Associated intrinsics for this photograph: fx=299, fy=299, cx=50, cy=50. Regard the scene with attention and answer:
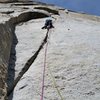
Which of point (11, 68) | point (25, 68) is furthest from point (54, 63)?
point (11, 68)

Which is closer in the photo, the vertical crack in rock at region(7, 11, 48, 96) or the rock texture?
the rock texture

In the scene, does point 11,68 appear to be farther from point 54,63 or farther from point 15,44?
point 15,44

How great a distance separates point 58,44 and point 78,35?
1.59 metres

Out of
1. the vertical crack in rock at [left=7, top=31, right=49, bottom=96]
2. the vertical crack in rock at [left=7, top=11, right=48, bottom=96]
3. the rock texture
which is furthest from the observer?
the vertical crack in rock at [left=7, top=11, right=48, bottom=96]

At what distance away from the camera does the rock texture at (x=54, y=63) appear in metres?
7.11

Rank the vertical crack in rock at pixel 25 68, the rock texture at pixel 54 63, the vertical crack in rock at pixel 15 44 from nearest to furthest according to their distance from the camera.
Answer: the rock texture at pixel 54 63 < the vertical crack in rock at pixel 25 68 < the vertical crack in rock at pixel 15 44

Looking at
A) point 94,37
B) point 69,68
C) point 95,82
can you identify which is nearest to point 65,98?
point 95,82

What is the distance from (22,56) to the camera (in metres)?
9.44

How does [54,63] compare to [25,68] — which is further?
[54,63]

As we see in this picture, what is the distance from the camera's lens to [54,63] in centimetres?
876

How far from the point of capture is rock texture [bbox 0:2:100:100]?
23.3 feet

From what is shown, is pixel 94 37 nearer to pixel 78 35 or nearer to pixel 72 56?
pixel 78 35

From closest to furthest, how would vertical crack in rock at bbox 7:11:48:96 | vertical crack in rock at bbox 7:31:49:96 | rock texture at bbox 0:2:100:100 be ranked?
rock texture at bbox 0:2:100:100 → vertical crack in rock at bbox 7:31:49:96 → vertical crack in rock at bbox 7:11:48:96

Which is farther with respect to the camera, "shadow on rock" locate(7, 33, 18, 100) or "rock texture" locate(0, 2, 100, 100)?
"shadow on rock" locate(7, 33, 18, 100)
